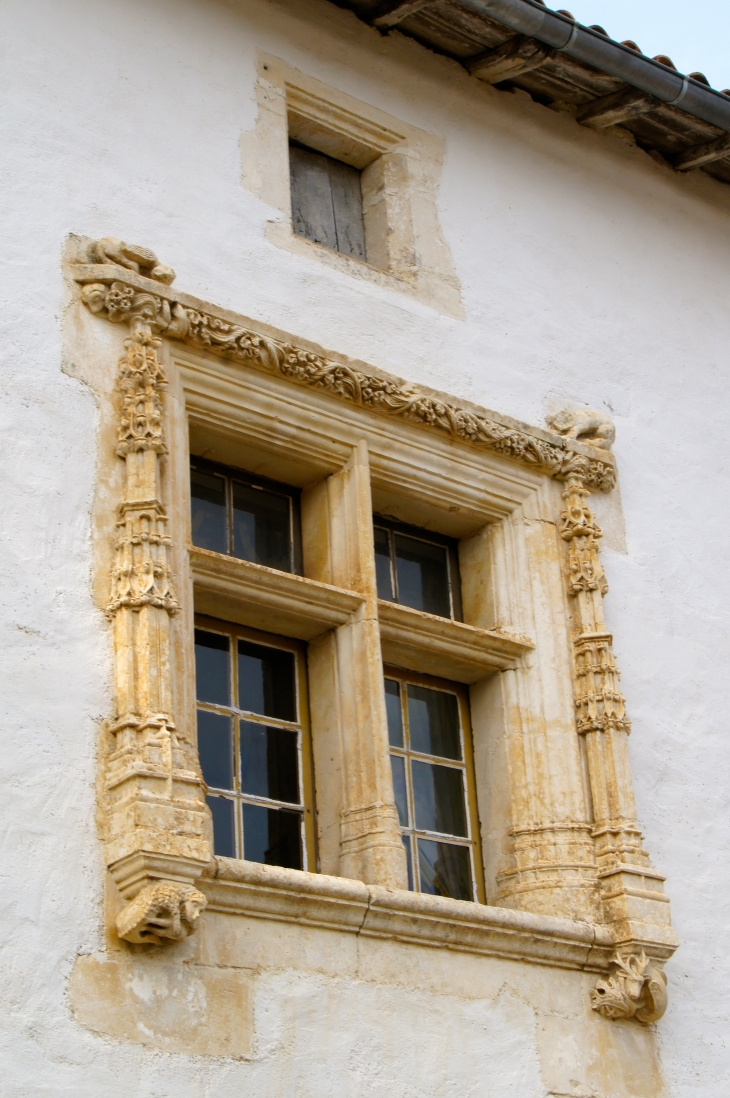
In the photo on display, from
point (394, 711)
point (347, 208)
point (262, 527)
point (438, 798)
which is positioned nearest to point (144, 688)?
point (262, 527)

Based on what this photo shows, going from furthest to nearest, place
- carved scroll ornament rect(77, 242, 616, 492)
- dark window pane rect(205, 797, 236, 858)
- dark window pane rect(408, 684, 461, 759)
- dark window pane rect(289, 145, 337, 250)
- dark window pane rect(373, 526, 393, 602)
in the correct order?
dark window pane rect(289, 145, 337, 250) < dark window pane rect(373, 526, 393, 602) < dark window pane rect(408, 684, 461, 759) < carved scroll ornament rect(77, 242, 616, 492) < dark window pane rect(205, 797, 236, 858)

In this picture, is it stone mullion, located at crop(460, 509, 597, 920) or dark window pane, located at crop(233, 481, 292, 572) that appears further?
dark window pane, located at crop(233, 481, 292, 572)

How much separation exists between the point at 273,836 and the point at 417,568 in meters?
1.27

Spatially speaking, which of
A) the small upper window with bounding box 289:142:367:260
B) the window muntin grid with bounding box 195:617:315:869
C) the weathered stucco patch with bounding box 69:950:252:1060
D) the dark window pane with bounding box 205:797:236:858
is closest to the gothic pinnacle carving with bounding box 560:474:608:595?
the window muntin grid with bounding box 195:617:315:869

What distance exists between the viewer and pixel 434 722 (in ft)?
18.6

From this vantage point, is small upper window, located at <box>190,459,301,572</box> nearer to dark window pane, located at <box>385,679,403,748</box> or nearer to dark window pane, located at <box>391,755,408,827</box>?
dark window pane, located at <box>385,679,403,748</box>

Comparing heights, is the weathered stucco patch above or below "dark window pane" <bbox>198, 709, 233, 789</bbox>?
below

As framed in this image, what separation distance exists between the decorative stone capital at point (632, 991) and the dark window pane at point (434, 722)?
2.91 feet

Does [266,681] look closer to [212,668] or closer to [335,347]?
[212,668]

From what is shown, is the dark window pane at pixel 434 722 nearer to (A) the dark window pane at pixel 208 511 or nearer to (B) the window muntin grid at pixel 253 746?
(B) the window muntin grid at pixel 253 746

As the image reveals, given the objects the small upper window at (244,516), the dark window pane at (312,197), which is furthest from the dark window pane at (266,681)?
the dark window pane at (312,197)

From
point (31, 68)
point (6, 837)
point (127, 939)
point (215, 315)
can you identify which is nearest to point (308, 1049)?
point (127, 939)

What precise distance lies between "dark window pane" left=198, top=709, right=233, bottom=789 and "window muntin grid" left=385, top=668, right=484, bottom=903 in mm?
620

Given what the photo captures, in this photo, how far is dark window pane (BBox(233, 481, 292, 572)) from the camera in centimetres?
545
